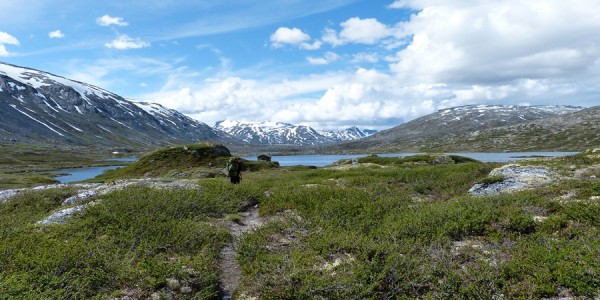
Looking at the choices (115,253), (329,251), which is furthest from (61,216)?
(329,251)

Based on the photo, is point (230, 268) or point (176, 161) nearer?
point (230, 268)

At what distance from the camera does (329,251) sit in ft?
37.9

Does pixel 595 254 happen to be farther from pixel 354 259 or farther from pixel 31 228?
pixel 31 228

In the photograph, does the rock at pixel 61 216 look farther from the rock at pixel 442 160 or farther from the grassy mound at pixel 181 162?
the rock at pixel 442 160

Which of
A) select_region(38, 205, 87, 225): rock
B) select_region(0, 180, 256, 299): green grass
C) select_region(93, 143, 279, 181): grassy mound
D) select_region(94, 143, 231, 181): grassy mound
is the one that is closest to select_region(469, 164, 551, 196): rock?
select_region(0, 180, 256, 299): green grass

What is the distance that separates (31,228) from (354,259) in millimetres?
13283

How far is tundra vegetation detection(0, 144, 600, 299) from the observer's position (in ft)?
29.4

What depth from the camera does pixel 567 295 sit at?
8.12 meters

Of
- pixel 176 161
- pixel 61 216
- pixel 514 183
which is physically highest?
pixel 514 183

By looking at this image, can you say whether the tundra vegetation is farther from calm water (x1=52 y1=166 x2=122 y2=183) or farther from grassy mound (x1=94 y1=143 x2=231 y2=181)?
calm water (x1=52 y1=166 x2=122 y2=183)

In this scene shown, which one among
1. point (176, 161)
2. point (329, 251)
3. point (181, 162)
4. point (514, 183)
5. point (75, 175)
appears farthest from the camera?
point (75, 175)

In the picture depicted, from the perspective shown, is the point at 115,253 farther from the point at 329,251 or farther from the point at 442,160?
the point at 442,160

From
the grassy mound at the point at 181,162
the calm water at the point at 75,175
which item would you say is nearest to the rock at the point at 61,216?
the grassy mound at the point at 181,162

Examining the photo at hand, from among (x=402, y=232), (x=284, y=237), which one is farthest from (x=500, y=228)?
(x=284, y=237)
